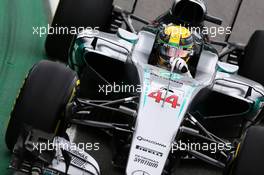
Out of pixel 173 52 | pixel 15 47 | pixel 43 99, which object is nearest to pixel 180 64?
pixel 173 52

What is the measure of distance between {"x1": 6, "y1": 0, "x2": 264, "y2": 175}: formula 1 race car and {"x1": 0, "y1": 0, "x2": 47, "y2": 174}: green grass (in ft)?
0.89

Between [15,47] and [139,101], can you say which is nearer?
[139,101]

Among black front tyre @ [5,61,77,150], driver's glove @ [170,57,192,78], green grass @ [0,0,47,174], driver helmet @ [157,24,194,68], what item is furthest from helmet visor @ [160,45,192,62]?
green grass @ [0,0,47,174]

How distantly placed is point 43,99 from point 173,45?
1.24 meters

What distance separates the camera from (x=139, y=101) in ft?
12.9

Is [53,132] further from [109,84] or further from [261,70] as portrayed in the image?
[261,70]

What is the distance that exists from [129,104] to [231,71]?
950mm

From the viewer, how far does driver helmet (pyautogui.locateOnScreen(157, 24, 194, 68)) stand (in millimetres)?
4539

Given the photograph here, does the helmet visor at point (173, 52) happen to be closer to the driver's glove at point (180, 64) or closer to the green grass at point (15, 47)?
the driver's glove at point (180, 64)

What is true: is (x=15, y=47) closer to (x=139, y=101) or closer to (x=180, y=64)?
(x=180, y=64)

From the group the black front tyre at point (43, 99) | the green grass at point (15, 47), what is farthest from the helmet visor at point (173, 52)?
the green grass at point (15, 47)

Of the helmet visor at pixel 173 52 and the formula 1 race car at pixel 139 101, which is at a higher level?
the helmet visor at pixel 173 52

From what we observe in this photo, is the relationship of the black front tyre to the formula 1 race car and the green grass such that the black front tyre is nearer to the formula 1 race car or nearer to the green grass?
the formula 1 race car

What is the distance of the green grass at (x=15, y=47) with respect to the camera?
4.81 m
